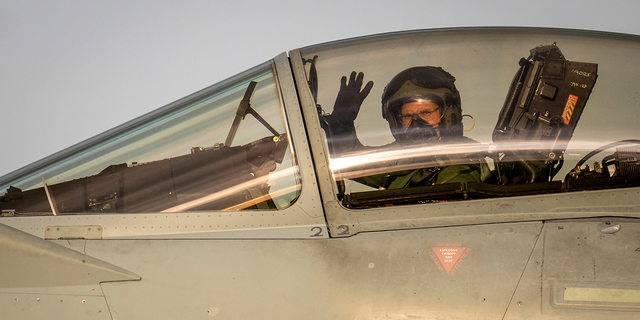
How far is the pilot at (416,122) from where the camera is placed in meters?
2.06

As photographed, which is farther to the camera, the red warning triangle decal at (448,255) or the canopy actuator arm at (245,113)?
the canopy actuator arm at (245,113)

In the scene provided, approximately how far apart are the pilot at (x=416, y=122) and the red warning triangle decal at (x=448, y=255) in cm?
35

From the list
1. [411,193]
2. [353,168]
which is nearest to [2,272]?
[353,168]

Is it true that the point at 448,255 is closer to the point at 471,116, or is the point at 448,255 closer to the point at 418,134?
the point at 418,134

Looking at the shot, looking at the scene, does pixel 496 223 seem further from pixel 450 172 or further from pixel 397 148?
pixel 397 148

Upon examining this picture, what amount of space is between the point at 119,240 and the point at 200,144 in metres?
0.62

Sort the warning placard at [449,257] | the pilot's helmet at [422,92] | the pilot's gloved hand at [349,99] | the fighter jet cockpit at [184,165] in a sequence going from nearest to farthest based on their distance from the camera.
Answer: the warning placard at [449,257], the fighter jet cockpit at [184,165], the pilot's gloved hand at [349,99], the pilot's helmet at [422,92]

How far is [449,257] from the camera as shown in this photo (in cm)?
179

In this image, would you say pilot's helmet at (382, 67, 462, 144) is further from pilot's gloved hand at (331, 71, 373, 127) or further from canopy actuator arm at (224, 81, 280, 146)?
canopy actuator arm at (224, 81, 280, 146)

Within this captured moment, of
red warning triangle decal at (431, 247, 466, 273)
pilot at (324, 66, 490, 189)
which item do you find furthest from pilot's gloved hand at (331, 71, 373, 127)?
red warning triangle decal at (431, 247, 466, 273)

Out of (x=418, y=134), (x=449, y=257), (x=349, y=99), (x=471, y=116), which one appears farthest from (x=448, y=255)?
(x=349, y=99)

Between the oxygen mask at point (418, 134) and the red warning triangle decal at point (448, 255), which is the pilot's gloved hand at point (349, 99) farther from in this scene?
the red warning triangle decal at point (448, 255)

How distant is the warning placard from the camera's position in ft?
5.84

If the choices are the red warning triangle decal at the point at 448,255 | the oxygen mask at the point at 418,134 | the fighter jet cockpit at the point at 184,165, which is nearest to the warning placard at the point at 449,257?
the red warning triangle decal at the point at 448,255
